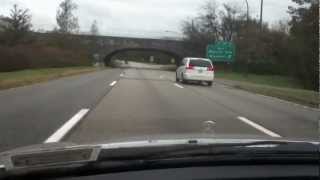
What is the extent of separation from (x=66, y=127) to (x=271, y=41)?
249 ft

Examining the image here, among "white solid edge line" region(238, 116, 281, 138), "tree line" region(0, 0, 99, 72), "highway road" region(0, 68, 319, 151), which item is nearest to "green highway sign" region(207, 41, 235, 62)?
"tree line" region(0, 0, 99, 72)

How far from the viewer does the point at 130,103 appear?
23.3m

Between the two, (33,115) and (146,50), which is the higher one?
(33,115)

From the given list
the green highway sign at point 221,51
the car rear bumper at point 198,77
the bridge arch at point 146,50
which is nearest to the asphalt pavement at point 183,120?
the car rear bumper at point 198,77

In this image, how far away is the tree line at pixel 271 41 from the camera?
61906mm

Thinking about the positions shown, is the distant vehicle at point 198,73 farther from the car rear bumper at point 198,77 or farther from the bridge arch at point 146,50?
the bridge arch at point 146,50

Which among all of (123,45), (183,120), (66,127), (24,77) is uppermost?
(66,127)

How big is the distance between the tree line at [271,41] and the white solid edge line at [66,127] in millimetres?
35437

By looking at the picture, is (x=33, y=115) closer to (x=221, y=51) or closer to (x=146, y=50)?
(x=221, y=51)

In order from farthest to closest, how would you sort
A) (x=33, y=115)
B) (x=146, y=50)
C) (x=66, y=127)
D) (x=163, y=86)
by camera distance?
(x=146, y=50) < (x=163, y=86) < (x=33, y=115) < (x=66, y=127)

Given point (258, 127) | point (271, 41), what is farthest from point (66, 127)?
Answer: point (271, 41)

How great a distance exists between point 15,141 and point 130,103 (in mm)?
10606

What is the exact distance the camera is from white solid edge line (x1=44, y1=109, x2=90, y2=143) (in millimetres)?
12977

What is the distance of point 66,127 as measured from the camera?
49.4ft
